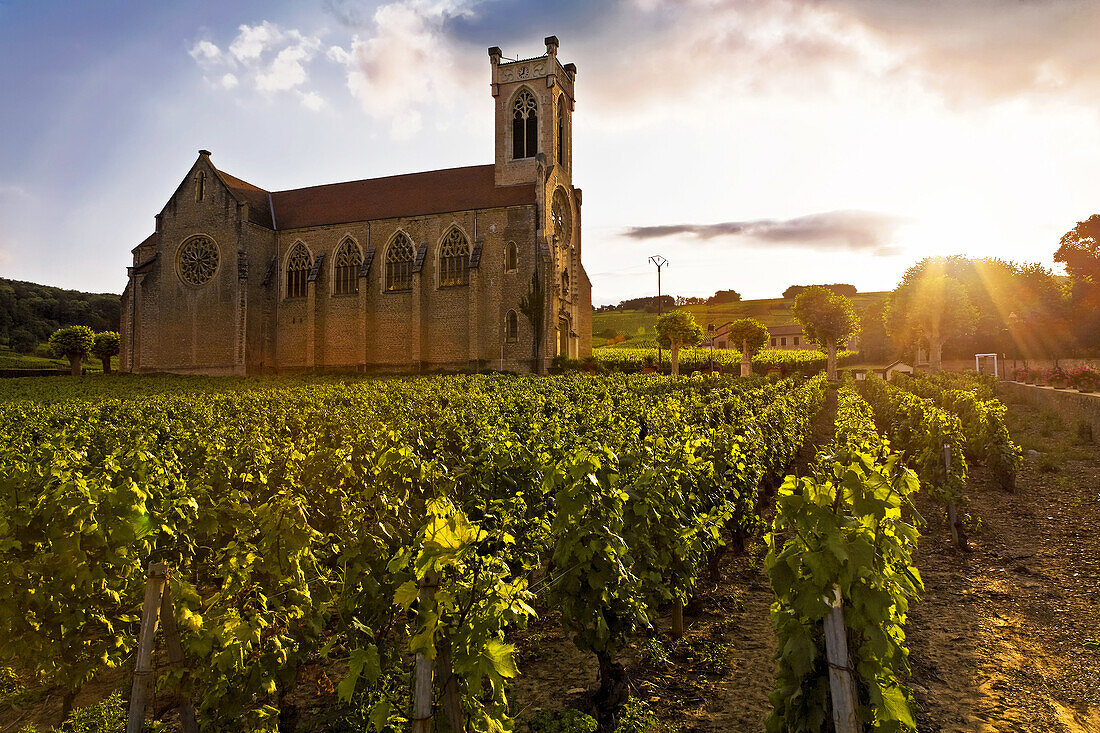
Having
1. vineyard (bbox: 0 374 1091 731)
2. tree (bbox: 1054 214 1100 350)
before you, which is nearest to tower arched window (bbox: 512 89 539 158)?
vineyard (bbox: 0 374 1091 731)

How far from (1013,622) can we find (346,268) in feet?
133

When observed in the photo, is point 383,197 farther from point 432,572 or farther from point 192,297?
point 432,572

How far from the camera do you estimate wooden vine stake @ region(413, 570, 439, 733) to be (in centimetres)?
273

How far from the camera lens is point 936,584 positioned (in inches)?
262

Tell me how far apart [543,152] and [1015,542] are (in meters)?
34.1

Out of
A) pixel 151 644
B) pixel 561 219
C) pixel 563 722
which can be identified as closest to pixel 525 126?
pixel 561 219

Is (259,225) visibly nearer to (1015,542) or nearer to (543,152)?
(543,152)

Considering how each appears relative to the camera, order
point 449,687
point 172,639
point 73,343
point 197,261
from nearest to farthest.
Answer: point 449,687, point 172,639, point 197,261, point 73,343

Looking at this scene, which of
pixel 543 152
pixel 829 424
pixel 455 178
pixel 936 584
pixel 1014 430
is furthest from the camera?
pixel 455 178

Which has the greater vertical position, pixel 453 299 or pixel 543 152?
pixel 543 152

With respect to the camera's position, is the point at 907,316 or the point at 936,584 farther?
the point at 907,316

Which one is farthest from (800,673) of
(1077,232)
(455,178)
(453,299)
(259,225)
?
(1077,232)

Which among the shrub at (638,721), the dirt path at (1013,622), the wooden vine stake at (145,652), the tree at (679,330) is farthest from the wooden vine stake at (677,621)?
the tree at (679,330)

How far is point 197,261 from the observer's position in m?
41.9
